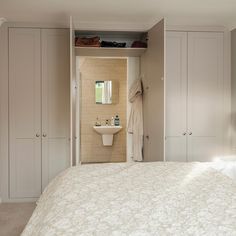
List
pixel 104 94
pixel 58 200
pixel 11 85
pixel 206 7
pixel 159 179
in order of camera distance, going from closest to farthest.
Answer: pixel 58 200 → pixel 159 179 → pixel 206 7 → pixel 11 85 → pixel 104 94

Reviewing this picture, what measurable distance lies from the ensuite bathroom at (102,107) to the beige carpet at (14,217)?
229cm

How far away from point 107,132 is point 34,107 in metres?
2.07

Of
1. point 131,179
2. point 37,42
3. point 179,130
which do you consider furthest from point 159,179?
point 37,42

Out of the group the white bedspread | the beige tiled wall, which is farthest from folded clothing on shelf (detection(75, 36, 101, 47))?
the white bedspread

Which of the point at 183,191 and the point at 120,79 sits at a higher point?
the point at 120,79

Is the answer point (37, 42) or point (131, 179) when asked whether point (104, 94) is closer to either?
point (37, 42)

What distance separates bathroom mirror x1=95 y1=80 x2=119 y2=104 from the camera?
19.8 feet

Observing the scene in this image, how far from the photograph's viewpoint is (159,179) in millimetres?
2146

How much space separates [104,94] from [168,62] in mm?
2095

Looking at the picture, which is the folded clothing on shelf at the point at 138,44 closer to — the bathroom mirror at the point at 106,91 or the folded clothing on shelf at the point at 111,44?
the folded clothing on shelf at the point at 111,44

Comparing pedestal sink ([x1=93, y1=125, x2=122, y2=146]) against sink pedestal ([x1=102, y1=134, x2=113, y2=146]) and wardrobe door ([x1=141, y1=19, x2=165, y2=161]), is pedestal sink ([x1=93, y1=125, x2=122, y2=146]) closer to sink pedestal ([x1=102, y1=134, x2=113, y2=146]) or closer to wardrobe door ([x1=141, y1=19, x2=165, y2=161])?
sink pedestal ([x1=102, y1=134, x2=113, y2=146])

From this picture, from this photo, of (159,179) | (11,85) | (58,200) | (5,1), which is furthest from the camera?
(11,85)

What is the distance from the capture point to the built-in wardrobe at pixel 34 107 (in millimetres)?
4051

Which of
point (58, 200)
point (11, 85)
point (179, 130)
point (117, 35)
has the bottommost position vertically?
point (58, 200)
